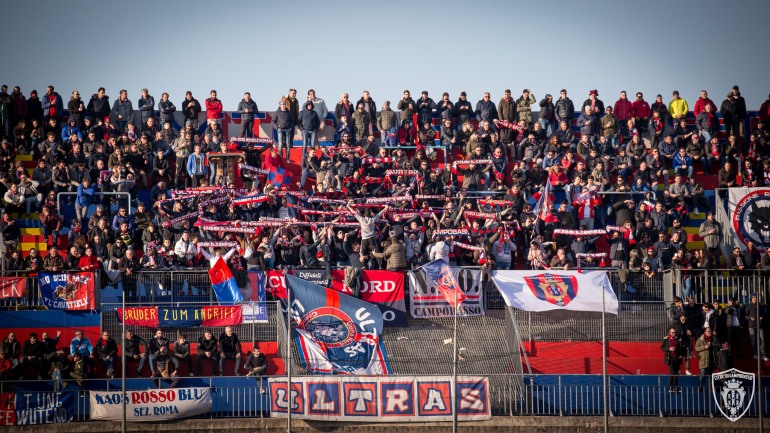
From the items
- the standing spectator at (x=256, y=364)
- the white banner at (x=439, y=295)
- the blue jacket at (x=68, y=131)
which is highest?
the blue jacket at (x=68, y=131)

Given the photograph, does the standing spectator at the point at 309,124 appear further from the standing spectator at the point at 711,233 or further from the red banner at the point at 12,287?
the standing spectator at the point at 711,233

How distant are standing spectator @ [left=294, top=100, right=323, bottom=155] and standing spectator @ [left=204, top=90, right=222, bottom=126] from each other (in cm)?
233

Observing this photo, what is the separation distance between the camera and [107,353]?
27.9 meters

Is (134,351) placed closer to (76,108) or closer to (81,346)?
(81,346)

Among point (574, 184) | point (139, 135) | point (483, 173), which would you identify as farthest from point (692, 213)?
point (139, 135)

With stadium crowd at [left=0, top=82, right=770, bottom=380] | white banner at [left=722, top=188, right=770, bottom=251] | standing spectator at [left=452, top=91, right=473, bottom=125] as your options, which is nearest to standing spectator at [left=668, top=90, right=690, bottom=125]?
stadium crowd at [left=0, top=82, right=770, bottom=380]

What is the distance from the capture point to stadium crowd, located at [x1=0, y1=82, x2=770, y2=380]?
31281 millimetres

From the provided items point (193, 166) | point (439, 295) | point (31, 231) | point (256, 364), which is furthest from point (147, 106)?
point (439, 295)

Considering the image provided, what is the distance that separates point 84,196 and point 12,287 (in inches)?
170

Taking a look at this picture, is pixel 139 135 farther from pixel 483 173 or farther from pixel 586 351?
pixel 586 351

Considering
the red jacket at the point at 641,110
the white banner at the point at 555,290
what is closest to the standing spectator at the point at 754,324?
the white banner at the point at 555,290

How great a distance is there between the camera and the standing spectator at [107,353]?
27.9 metres

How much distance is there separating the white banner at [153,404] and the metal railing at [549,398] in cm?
27

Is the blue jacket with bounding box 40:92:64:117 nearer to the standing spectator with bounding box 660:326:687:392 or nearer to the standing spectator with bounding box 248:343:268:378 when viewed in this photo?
the standing spectator with bounding box 248:343:268:378
